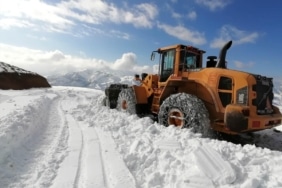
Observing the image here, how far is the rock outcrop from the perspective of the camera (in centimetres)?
3522

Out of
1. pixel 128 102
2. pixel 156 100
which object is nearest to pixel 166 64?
pixel 156 100

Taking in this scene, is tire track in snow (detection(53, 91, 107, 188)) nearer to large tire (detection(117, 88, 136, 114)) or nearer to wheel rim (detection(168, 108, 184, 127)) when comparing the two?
wheel rim (detection(168, 108, 184, 127))

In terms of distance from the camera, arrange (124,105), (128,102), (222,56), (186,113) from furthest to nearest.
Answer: (124,105), (128,102), (222,56), (186,113)

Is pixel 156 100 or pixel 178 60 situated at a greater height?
pixel 178 60

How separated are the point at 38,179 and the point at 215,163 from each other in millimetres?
2737

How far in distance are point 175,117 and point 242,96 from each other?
199 cm

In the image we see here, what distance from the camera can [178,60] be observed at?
9406mm

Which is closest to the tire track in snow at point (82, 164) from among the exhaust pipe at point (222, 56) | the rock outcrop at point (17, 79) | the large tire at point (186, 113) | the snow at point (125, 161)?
the snow at point (125, 161)

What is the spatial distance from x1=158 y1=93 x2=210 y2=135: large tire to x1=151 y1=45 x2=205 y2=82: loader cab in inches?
53.4

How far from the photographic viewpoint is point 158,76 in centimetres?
1035

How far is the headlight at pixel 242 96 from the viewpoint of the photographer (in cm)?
703

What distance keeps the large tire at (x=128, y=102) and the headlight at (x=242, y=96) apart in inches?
170

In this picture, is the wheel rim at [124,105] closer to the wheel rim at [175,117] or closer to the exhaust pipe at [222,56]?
the wheel rim at [175,117]

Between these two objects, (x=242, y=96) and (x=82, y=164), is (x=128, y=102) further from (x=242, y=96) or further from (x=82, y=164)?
(x=82, y=164)
